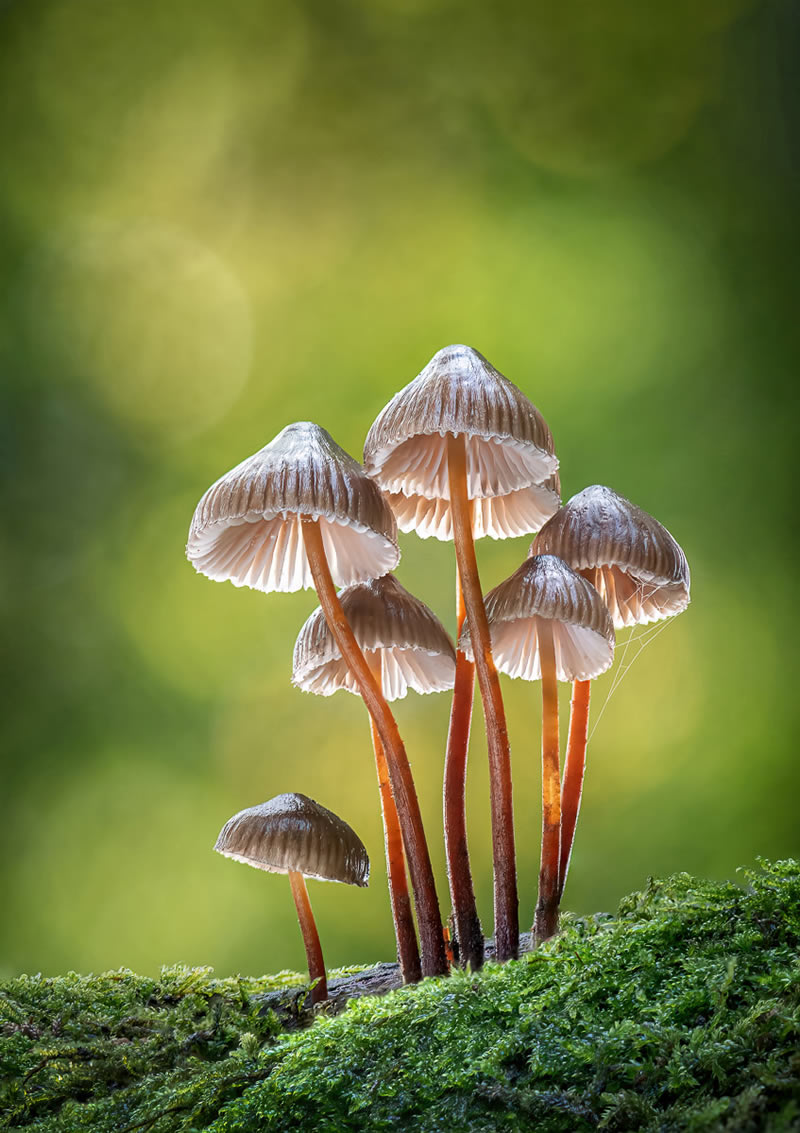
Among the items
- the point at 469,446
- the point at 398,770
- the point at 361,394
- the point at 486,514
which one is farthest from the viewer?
the point at 361,394

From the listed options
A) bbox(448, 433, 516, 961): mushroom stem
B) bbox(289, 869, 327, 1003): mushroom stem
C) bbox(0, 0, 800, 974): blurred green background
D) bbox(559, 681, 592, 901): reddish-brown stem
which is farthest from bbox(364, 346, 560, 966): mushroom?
bbox(0, 0, 800, 974): blurred green background

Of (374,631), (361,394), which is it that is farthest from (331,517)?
(361,394)

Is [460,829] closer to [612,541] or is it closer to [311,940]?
[311,940]

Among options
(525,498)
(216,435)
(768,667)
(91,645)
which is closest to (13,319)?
(216,435)

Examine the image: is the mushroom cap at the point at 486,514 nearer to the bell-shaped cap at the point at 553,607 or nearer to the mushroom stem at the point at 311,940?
the bell-shaped cap at the point at 553,607

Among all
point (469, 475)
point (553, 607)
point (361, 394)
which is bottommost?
point (553, 607)

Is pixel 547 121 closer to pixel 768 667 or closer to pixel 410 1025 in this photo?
pixel 768 667

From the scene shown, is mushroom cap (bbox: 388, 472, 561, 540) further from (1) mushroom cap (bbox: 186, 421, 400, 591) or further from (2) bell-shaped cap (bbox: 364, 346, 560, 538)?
(1) mushroom cap (bbox: 186, 421, 400, 591)

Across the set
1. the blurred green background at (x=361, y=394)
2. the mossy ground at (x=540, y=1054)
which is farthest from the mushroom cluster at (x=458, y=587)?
the blurred green background at (x=361, y=394)
